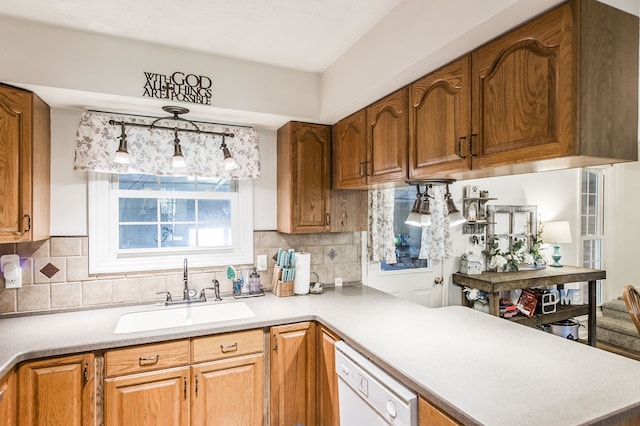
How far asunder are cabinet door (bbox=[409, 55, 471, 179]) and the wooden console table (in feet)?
7.44

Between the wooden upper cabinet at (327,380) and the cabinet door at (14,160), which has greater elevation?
the cabinet door at (14,160)

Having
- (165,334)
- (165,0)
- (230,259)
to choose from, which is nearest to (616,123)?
(165,0)

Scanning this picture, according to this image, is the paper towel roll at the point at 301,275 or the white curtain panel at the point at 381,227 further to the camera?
the white curtain panel at the point at 381,227

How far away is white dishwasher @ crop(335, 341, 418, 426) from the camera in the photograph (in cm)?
132

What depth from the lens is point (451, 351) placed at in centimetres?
153

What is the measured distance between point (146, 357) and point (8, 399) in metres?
0.53

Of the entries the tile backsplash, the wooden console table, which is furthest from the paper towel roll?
the wooden console table

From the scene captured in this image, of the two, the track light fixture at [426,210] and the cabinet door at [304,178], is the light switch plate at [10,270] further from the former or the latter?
the track light fixture at [426,210]

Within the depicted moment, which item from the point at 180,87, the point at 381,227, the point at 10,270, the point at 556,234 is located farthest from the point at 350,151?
the point at 556,234

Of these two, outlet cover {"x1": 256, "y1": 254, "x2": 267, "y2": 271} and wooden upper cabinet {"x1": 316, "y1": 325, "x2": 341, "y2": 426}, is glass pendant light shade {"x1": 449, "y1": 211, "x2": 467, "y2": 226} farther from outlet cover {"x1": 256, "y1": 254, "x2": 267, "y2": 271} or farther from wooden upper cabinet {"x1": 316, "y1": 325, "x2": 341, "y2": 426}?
outlet cover {"x1": 256, "y1": 254, "x2": 267, "y2": 271}

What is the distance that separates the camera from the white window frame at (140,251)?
89.7 inches

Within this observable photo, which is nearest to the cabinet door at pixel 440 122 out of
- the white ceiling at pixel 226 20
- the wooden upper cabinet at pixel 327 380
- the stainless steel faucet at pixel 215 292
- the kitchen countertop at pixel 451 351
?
the white ceiling at pixel 226 20

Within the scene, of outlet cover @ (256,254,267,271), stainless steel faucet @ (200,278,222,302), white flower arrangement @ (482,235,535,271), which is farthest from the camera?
white flower arrangement @ (482,235,535,271)

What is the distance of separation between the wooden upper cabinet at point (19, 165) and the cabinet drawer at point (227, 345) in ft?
3.48
